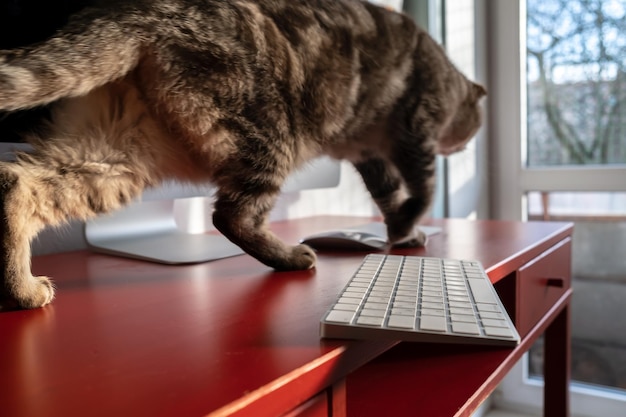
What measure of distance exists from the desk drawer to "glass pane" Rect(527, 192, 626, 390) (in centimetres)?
89

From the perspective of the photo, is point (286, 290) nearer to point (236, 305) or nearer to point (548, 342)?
point (236, 305)

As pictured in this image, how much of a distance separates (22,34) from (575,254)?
2.06 m

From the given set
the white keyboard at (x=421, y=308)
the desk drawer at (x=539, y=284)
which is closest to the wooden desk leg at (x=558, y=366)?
the desk drawer at (x=539, y=284)

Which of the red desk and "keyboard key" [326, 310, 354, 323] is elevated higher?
"keyboard key" [326, 310, 354, 323]

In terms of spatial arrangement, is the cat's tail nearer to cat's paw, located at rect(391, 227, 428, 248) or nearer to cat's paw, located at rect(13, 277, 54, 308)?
cat's paw, located at rect(13, 277, 54, 308)

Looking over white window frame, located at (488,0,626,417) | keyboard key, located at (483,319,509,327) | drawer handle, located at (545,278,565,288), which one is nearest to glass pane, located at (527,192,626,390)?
white window frame, located at (488,0,626,417)

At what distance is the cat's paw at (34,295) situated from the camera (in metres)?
0.56

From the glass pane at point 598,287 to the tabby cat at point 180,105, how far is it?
151 centimetres

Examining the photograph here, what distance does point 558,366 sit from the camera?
4.27ft

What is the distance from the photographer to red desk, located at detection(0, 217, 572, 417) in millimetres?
341

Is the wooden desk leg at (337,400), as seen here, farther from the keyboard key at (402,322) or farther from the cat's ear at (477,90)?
the cat's ear at (477,90)

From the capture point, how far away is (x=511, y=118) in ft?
7.01

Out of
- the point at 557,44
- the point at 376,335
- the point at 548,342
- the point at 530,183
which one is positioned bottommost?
the point at 548,342

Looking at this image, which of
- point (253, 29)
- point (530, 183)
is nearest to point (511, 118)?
point (530, 183)
